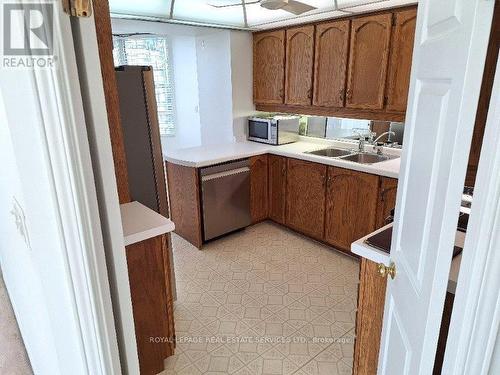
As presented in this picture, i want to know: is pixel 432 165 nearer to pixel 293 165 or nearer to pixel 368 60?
pixel 368 60

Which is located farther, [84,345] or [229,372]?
[229,372]

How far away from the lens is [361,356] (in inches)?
62.5

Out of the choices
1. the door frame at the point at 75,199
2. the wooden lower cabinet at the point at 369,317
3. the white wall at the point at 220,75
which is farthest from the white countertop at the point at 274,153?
the door frame at the point at 75,199

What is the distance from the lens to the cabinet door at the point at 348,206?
2844 millimetres

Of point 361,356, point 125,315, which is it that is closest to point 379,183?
point 361,356

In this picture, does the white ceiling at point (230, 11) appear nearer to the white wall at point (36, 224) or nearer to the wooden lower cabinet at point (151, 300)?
the wooden lower cabinet at point (151, 300)

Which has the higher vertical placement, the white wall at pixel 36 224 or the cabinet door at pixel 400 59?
the cabinet door at pixel 400 59

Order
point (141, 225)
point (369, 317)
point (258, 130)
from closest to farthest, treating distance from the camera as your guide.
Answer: point (369, 317)
point (141, 225)
point (258, 130)

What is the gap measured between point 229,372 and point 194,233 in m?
1.58

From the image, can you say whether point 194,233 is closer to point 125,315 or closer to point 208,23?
point 208,23

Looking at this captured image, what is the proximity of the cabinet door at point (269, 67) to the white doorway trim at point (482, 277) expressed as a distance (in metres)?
3.17

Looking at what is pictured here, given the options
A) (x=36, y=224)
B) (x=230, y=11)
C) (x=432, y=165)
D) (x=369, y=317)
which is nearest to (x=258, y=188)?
(x=230, y=11)

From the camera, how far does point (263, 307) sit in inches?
96.7

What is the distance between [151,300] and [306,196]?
2.00m
